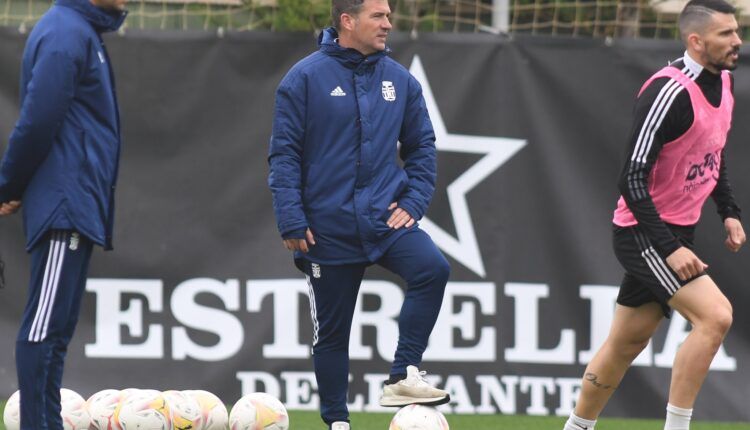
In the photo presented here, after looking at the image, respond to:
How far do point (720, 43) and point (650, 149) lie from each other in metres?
0.60

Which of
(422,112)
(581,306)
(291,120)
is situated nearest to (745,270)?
(581,306)

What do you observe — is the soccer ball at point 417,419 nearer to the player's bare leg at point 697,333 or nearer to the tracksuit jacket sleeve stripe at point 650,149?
the player's bare leg at point 697,333

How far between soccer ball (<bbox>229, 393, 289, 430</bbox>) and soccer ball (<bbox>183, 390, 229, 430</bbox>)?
4 centimetres

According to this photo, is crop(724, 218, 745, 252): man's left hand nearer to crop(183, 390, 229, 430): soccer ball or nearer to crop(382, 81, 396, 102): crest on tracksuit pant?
crop(382, 81, 396, 102): crest on tracksuit pant

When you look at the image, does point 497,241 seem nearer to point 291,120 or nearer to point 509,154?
point 509,154

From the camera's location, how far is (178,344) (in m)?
8.88

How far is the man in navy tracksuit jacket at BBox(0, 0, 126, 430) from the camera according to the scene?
5.44 metres

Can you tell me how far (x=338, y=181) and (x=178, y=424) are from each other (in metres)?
1.37

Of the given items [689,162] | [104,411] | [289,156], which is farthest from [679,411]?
[104,411]

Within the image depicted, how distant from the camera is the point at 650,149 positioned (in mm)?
6332

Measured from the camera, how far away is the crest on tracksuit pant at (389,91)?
21.2 ft

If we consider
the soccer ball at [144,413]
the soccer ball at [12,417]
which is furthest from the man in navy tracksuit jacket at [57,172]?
the soccer ball at [12,417]

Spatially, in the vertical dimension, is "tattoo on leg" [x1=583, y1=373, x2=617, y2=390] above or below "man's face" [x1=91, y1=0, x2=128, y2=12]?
below

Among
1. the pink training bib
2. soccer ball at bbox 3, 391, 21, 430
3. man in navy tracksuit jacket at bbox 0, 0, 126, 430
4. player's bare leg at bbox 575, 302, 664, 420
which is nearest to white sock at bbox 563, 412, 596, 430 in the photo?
player's bare leg at bbox 575, 302, 664, 420
